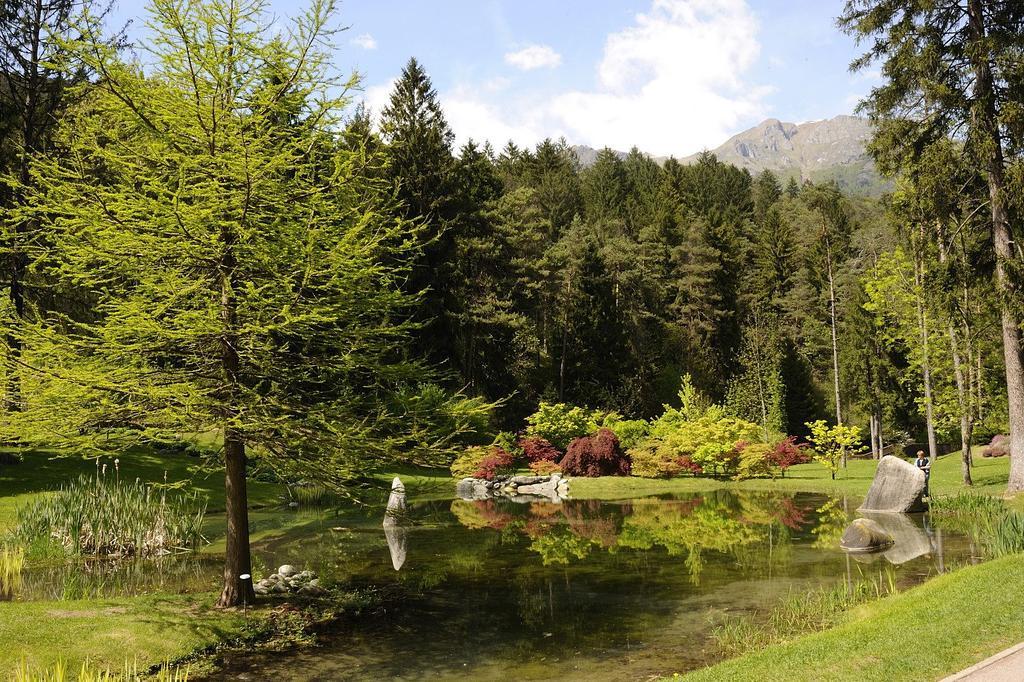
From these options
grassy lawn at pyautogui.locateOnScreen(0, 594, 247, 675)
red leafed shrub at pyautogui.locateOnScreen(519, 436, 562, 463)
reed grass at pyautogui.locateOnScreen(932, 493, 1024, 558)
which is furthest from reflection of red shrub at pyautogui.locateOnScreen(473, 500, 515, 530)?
reed grass at pyautogui.locateOnScreen(932, 493, 1024, 558)

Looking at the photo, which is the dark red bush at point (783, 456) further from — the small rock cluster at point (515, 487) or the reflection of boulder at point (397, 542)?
the reflection of boulder at point (397, 542)

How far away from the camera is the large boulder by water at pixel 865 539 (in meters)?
13.9

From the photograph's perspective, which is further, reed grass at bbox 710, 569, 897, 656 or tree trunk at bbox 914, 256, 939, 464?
tree trunk at bbox 914, 256, 939, 464

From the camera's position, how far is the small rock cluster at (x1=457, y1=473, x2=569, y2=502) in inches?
1056

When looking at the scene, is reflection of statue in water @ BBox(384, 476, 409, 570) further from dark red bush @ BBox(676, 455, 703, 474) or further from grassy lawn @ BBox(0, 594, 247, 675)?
dark red bush @ BBox(676, 455, 703, 474)

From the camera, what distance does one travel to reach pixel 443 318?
1558 inches

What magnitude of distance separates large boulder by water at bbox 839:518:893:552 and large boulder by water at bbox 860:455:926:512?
4.04 metres

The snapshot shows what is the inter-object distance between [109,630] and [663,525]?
1320 cm

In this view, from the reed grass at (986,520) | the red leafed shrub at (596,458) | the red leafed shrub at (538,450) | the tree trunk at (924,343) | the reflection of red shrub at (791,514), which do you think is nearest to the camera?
the reed grass at (986,520)

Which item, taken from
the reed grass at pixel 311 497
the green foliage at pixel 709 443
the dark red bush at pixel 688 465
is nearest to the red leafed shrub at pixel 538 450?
the green foliage at pixel 709 443

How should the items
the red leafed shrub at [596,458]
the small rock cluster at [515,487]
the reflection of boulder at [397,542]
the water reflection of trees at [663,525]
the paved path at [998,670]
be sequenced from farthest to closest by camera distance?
the red leafed shrub at [596,458], the small rock cluster at [515,487], the reflection of boulder at [397,542], the water reflection of trees at [663,525], the paved path at [998,670]

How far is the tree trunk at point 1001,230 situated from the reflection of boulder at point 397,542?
1514cm

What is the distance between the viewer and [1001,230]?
18.3m

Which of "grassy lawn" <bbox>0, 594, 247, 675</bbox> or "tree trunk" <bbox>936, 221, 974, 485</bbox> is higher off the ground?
"tree trunk" <bbox>936, 221, 974, 485</bbox>
